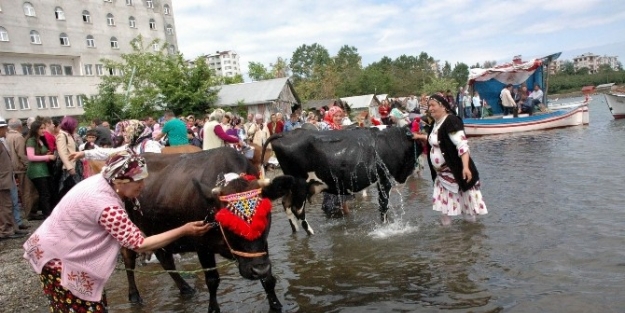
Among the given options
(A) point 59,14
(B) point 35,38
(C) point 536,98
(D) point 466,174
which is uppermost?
(A) point 59,14

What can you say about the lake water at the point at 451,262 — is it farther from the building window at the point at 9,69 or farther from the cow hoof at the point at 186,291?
the building window at the point at 9,69

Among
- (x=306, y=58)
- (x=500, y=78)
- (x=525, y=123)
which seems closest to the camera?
(x=525, y=123)

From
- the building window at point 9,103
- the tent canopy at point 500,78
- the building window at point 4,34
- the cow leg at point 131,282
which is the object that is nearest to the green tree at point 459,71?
the building window at point 4,34

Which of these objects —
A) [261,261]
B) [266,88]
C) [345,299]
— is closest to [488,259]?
[345,299]

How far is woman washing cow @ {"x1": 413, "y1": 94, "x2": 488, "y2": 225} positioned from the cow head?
2.91 metres

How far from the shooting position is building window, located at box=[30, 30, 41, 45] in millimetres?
44219

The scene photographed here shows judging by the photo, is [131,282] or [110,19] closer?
[131,282]

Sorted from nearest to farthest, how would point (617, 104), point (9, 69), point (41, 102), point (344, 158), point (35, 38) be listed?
point (344, 158) < point (617, 104) < point (9, 69) < point (41, 102) < point (35, 38)

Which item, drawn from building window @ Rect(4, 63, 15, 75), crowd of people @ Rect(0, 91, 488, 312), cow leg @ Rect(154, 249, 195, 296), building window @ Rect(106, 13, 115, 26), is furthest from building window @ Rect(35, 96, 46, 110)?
cow leg @ Rect(154, 249, 195, 296)

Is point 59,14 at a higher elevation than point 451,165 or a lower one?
higher

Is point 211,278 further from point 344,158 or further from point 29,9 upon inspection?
point 29,9

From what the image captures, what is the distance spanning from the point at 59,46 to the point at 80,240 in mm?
50955

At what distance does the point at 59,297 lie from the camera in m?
3.18

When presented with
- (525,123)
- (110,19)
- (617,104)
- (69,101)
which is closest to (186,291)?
Result: (525,123)
